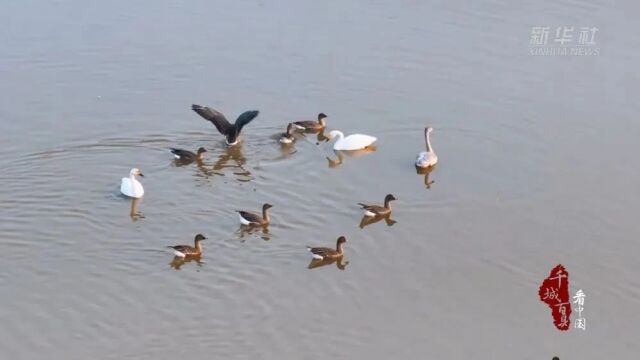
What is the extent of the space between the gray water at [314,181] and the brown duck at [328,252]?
295mm

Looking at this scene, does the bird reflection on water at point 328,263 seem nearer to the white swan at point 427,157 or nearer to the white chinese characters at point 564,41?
the white swan at point 427,157

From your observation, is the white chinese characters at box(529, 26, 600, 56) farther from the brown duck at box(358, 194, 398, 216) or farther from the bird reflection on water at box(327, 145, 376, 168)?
the brown duck at box(358, 194, 398, 216)

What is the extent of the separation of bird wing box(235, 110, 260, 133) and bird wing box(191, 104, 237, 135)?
15 centimetres

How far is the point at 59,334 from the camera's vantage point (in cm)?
1399

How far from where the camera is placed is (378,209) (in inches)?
665

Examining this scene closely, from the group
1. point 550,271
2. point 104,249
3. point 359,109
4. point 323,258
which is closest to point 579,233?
point 550,271

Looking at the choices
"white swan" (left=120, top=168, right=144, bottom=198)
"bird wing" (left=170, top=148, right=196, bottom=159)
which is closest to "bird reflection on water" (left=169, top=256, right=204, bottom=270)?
"white swan" (left=120, top=168, right=144, bottom=198)

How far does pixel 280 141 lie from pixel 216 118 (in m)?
1.13

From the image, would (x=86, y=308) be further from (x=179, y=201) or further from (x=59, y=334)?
(x=179, y=201)

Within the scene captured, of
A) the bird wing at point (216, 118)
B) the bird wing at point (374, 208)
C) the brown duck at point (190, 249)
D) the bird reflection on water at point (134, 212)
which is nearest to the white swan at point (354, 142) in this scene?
the bird wing at point (216, 118)

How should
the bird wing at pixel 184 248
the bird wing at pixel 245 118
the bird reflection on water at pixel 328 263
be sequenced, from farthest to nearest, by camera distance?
1. the bird wing at pixel 245 118
2. the bird reflection on water at pixel 328 263
3. the bird wing at pixel 184 248

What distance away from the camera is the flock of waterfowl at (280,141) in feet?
54.0

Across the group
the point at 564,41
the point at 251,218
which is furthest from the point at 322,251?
the point at 564,41

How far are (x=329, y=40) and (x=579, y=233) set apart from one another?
7774 millimetres
